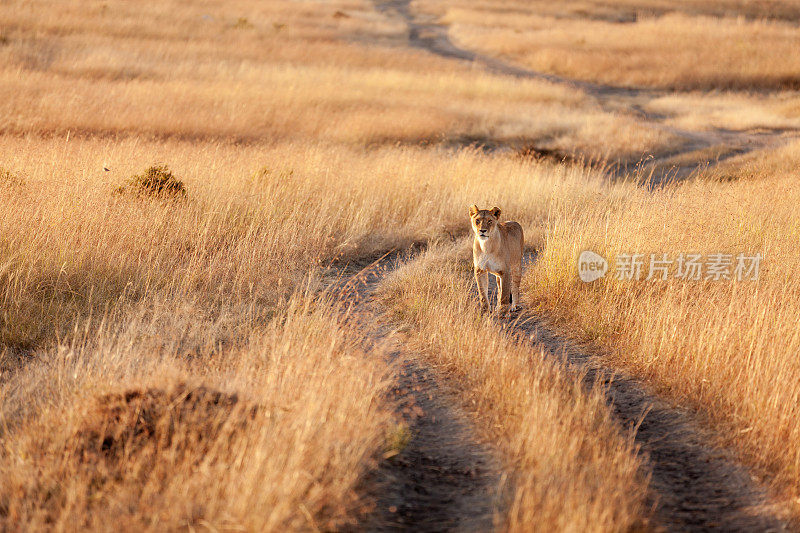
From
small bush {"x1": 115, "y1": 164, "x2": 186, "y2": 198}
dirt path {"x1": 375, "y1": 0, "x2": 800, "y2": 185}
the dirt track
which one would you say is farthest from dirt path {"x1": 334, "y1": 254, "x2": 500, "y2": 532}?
dirt path {"x1": 375, "y1": 0, "x2": 800, "y2": 185}

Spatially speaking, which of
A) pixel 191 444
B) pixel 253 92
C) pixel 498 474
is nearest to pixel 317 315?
pixel 191 444

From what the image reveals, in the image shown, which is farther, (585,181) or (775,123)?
(775,123)

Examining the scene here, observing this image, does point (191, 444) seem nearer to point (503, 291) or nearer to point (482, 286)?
point (482, 286)

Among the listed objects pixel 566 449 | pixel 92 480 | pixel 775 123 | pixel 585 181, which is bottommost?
pixel 92 480

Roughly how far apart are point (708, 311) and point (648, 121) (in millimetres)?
18593

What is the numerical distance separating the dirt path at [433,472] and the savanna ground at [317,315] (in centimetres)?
11

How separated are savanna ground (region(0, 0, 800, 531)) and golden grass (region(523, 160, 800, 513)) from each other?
0.09ft

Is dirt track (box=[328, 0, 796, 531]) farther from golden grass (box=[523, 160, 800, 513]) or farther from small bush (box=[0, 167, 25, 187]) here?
small bush (box=[0, 167, 25, 187])

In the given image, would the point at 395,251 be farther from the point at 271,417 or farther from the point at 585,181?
the point at 271,417

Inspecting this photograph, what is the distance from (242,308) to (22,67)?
53.8 feet

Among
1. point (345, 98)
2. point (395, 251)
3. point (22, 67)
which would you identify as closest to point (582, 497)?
point (395, 251)

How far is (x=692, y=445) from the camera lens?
15.9 ft

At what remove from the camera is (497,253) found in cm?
698

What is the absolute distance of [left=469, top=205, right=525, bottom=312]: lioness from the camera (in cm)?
679
